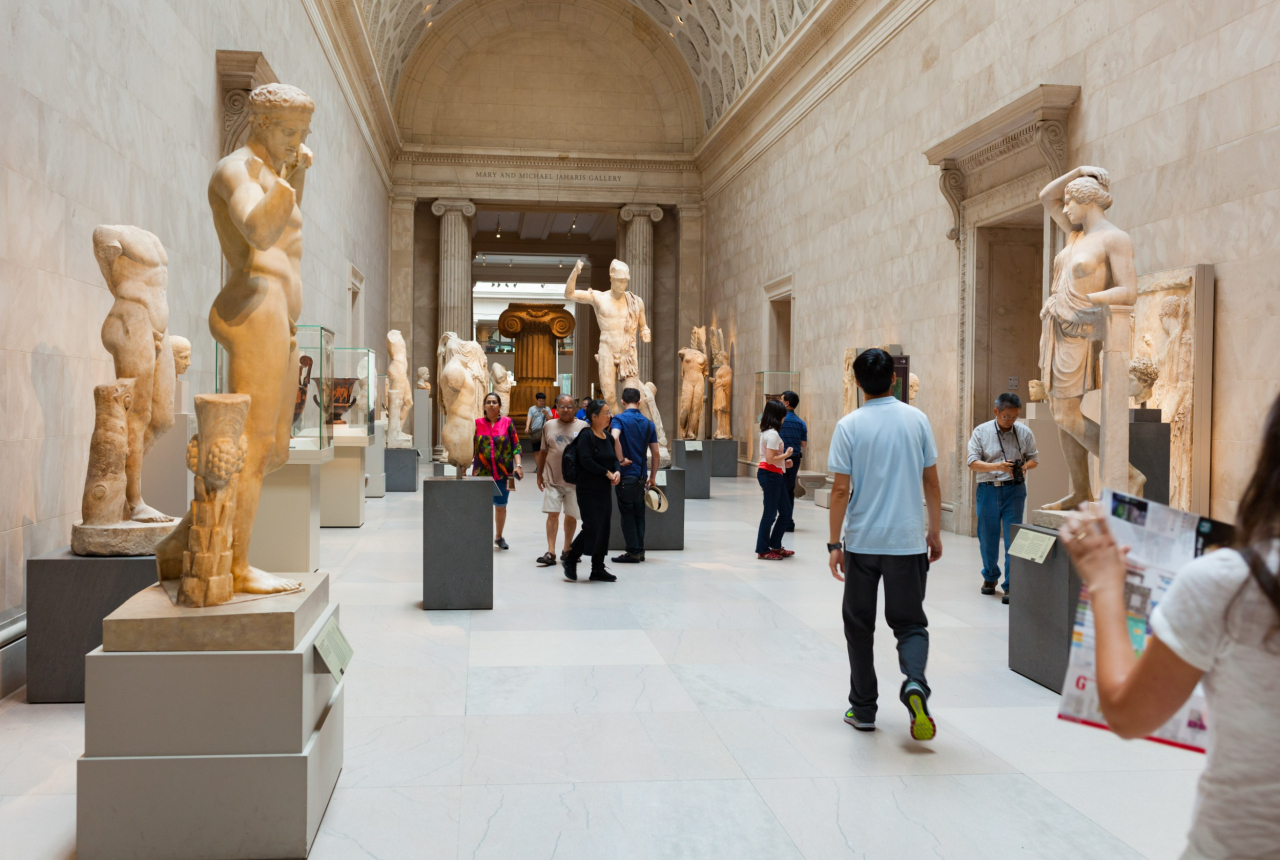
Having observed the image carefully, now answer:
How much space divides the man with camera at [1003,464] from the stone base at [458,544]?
4068mm

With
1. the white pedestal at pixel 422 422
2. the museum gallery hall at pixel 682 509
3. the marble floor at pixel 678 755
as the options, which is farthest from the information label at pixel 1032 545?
the white pedestal at pixel 422 422

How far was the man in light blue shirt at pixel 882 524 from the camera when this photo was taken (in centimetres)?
483

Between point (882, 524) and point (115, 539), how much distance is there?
Result: 407 centimetres

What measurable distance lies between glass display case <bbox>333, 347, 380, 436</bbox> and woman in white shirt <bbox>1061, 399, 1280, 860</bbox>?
12066 millimetres

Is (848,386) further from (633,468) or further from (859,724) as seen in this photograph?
(859,724)

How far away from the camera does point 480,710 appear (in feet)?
17.2

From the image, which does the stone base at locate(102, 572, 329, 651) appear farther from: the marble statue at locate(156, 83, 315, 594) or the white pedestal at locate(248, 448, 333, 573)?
the white pedestal at locate(248, 448, 333, 573)

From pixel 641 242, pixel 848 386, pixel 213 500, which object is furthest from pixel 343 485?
pixel 641 242

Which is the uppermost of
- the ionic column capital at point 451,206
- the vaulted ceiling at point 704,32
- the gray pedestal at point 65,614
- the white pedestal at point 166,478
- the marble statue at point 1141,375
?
the vaulted ceiling at point 704,32

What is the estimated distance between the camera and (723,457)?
23.2 m

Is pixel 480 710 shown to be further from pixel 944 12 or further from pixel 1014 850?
pixel 944 12

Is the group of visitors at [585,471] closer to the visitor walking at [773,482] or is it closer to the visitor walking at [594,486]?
the visitor walking at [594,486]

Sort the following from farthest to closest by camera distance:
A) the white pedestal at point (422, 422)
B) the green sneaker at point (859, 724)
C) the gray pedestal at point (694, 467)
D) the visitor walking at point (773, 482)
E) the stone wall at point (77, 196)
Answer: the white pedestal at point (422, 422) < the gray pedestal at point (694, 467) < the visitor walking at point (773, 482) < the stone wall at point (77, 196) < the green sneaker at point (859, 724)

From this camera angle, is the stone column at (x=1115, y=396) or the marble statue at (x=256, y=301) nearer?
the marble statue at (x=256, y=301)
